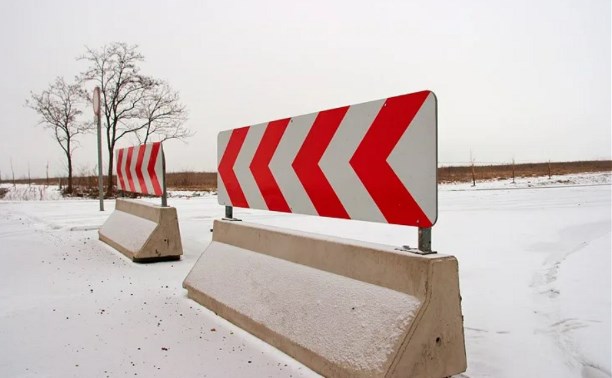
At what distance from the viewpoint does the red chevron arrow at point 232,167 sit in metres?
4.51

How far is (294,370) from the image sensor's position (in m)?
2.81

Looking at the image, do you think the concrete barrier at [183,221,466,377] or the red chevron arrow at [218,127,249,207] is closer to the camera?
the concrete barrier at [183,221,466,377]

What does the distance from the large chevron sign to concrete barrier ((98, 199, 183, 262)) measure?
91.3 inches

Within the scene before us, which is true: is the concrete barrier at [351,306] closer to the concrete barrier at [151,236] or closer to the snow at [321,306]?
the snow at [321,306]

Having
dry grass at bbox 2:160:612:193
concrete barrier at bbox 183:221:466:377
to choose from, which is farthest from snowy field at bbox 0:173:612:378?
dry grass at bbox 2:160:612:193

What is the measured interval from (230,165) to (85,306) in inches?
69.3

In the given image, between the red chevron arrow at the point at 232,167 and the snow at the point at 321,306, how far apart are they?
1.93 ft

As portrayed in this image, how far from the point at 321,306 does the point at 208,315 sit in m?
1.36

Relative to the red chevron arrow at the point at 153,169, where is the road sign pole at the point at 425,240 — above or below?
below

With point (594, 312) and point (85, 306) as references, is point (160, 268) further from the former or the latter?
point (594, 312)

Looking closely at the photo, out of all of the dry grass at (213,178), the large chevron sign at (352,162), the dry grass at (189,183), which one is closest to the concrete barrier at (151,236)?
the large chevron sign at (352,162)

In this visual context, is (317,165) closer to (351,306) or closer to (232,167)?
(351,306)

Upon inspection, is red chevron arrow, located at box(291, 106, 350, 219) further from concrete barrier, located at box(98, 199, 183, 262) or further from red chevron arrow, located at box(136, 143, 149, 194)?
red chevron arrow, located at box(136, 143, 149, 194)

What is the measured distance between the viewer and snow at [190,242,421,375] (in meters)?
2.46
